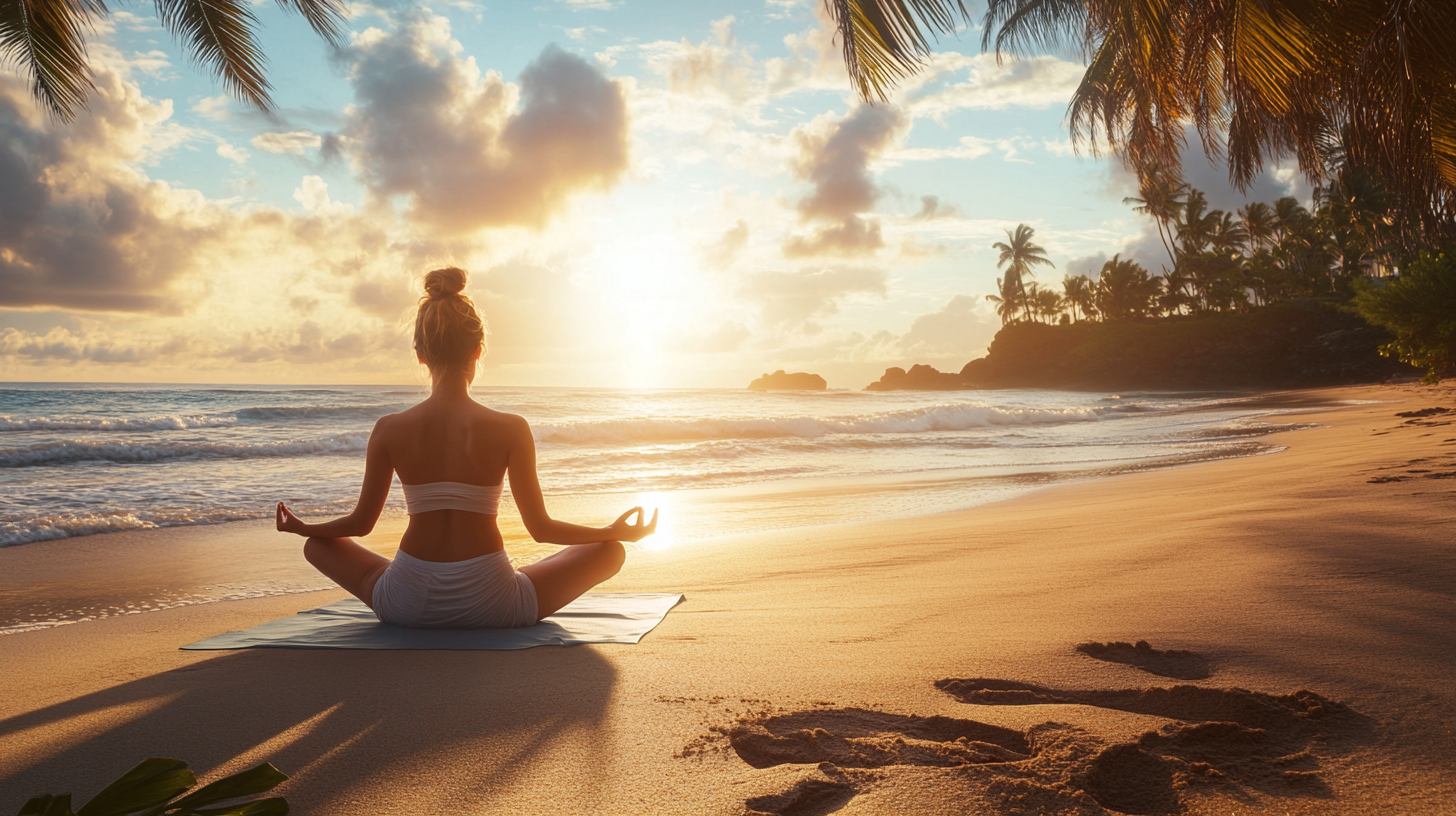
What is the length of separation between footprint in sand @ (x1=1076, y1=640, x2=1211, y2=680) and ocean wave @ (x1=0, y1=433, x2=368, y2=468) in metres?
16.0

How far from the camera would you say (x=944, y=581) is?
4.00m

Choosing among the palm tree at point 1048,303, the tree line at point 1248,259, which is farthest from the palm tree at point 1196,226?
the palm tree at point 1048,303

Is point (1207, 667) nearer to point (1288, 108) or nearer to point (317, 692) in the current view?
point (317, 692)

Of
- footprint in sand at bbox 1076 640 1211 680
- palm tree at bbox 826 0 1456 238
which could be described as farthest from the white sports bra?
palm tree at bbox 826 0 1456 238

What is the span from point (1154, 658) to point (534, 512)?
2371 mm

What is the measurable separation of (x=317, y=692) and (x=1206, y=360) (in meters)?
62.2

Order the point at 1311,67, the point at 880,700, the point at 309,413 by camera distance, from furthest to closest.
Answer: the point at 309,413 → the point at 1311,67 → the point at 880,700

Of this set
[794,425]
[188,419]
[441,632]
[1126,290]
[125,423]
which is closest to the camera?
[441,632]

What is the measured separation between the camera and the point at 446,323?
3.08 metres

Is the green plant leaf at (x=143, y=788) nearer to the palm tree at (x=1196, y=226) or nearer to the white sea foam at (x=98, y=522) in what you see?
the white sea foam at (x=98, y=522)

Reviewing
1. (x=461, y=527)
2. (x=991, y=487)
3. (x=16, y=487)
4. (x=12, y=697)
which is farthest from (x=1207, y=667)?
(x=16, y=487)

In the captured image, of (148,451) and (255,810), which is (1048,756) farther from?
(148,451)

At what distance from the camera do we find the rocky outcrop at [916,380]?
78.6 m

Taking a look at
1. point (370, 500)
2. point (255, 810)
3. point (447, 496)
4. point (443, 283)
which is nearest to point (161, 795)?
point (255, 810)
